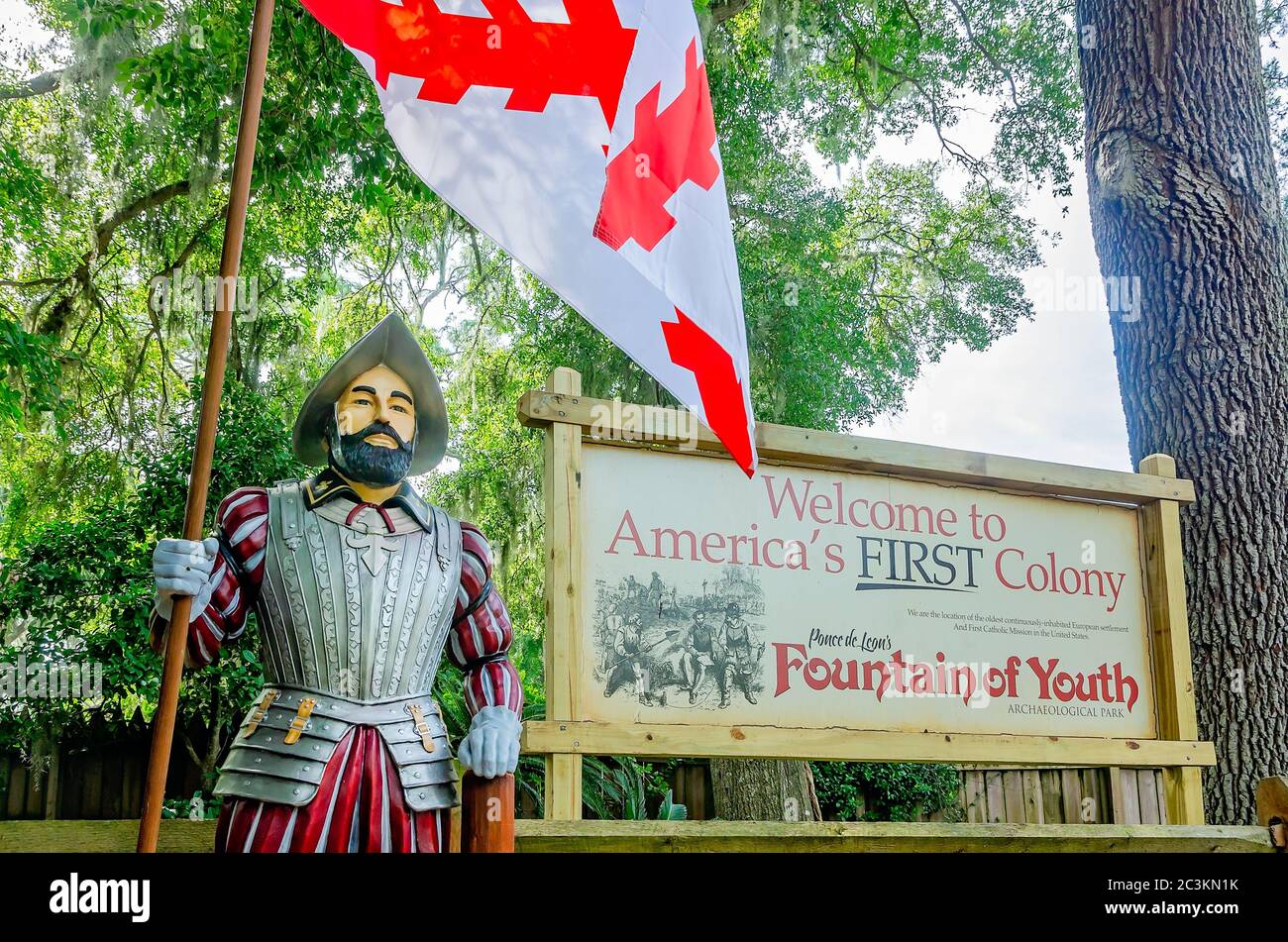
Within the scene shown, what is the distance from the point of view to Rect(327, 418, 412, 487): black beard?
2566mm

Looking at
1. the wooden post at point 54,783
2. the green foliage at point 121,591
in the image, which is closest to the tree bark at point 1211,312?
the green foliage at point 121,591

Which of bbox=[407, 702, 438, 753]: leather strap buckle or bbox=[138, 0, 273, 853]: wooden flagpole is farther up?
bbox=[138, 0, 273, 853]: wooden flagpole

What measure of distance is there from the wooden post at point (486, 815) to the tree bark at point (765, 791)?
4.96 m

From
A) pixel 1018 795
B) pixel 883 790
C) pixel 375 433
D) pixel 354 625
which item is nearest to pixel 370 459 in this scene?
pixel 375 433

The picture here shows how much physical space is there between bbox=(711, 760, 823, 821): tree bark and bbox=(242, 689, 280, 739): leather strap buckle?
16.9 feet

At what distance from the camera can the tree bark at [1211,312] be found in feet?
14.7

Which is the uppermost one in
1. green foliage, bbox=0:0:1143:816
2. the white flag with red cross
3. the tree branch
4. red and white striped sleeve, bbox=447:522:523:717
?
the tree branch

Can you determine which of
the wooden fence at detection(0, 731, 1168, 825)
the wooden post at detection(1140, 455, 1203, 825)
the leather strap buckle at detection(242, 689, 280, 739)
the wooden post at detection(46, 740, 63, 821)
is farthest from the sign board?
the wooden post at detection(46, 740, 63, 821)

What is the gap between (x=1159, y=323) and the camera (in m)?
4.87

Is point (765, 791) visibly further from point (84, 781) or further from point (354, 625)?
point (354, 625)

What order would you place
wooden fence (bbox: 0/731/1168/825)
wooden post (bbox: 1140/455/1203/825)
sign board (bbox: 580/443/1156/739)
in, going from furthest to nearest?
wooden fence (bbox: 0/731/1168/825)
wooden post (bbox: 1140/455/1203/825)
sign board (bbox: 580/443/1156/739)

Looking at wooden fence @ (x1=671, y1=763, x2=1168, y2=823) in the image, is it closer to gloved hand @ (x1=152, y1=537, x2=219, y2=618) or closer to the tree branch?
gloved hand @ (x1=152, y1=537, x2=219, y2=618)

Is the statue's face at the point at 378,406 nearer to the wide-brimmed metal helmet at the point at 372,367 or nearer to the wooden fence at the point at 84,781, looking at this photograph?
the wide-brimmed metal helmet at the point at 372,367
